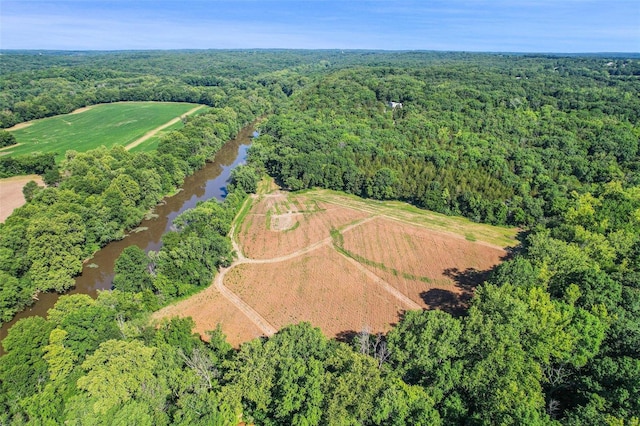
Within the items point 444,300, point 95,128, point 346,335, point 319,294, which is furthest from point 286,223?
point 95,128

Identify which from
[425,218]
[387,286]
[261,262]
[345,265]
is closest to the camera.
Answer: [387,286]

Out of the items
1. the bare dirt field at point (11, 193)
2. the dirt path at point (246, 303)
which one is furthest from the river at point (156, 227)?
the bare dirt field at point (11, 193)

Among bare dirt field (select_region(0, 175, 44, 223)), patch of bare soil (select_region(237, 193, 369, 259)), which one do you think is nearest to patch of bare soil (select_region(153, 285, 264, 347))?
patch of bare soil (select_region(237, 193, 369, 259))

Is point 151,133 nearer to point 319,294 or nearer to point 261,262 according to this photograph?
point 261,262

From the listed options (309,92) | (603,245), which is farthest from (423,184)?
(309,92)

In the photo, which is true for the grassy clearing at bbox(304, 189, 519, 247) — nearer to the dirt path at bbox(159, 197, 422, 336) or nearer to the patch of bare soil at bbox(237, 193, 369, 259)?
the patch of bare soil at bbox(237, 193, 369, 259)

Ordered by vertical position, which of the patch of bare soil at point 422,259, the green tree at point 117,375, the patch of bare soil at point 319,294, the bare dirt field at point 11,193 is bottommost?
the patch of bare soil at point 319,294

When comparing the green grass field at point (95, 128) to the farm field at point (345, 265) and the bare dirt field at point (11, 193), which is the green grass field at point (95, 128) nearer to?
the bare dirt field at point (11, 193)
